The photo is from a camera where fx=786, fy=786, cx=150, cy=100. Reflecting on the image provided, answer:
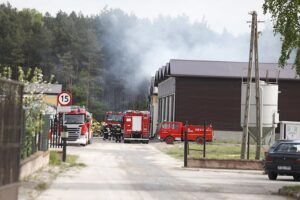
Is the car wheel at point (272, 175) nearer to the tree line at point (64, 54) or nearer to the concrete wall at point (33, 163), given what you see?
the concrete wall at point (33, 163)

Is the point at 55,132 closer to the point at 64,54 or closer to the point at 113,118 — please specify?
the point at 113,118

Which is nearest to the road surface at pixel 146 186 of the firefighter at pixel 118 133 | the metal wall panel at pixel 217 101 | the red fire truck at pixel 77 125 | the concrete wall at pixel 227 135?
the red fire truck at pixel 77 125

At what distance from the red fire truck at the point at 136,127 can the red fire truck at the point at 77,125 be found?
11.5 meters

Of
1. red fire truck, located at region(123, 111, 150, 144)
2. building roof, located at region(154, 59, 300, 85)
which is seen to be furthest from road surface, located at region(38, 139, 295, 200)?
A: building roof, located at region(154, 59, 300, 85)

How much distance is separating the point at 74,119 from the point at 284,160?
31.4m

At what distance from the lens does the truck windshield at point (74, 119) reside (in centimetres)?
5706

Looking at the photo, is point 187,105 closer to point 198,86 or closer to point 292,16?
point 198,86

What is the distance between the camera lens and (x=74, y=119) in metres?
57.5

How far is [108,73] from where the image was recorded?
492 ft

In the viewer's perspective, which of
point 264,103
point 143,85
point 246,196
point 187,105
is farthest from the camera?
point 143,85

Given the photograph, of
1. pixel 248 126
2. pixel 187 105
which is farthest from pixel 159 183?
pixel 187 105

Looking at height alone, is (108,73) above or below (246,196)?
above

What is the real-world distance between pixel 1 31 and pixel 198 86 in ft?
243

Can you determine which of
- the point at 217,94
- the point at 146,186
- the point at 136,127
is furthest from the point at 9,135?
the point at 217,94
